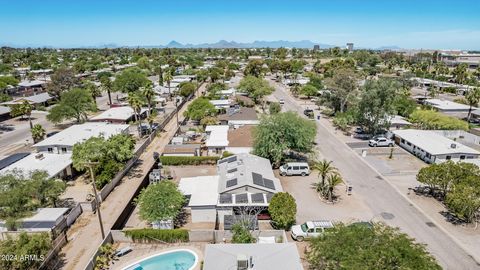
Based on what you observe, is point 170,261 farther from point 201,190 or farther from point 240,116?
point 240,116

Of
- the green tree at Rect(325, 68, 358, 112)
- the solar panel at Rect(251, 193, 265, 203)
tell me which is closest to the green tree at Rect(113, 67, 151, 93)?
the green tree at Rect(325, 68, 358, 112)

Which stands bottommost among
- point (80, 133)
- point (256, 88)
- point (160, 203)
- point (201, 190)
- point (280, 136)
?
point (201, 190)

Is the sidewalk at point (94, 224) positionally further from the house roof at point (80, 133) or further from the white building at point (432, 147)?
the white building at point (432, 147)

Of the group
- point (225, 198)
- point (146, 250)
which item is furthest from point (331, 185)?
point (146, 250)

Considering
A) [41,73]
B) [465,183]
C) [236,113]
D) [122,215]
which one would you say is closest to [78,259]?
[122,215]

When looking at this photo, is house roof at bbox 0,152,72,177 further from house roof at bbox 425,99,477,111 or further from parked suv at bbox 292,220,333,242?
house roof at bbox 425,99,477,111

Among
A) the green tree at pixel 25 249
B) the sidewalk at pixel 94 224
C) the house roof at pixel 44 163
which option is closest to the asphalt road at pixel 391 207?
the sidewalk at pixel 94 224

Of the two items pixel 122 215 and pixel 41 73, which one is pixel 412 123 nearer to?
pixel 122 215
